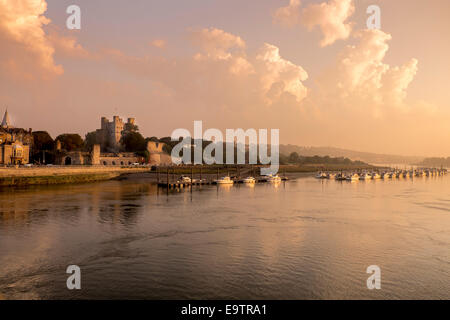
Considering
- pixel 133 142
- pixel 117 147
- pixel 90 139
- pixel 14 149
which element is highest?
pixel 90 139

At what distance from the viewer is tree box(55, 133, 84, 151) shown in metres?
102

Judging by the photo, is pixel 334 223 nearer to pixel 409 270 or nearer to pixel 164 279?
pixel 409 270

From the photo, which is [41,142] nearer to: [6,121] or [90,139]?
[6,121]

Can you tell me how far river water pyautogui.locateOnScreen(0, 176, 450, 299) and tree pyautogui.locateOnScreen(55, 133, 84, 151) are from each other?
245 ft

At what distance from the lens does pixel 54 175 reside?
192ft

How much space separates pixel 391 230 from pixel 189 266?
58.7ft

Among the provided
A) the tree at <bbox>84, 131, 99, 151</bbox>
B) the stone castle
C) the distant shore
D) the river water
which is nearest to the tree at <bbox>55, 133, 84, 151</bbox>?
the stone castle

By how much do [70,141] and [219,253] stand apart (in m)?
101

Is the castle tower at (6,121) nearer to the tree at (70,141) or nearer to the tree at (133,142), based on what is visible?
the tree at (70,141)

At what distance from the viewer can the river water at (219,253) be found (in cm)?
1298

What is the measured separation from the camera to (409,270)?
15539mm
